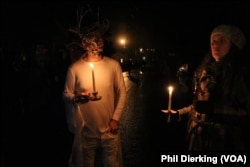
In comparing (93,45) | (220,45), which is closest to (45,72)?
(93,45)

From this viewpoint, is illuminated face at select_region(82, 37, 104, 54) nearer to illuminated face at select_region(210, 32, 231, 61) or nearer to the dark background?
the dark background

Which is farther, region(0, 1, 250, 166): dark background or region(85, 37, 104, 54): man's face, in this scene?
region(0, 1, 250, 166): dark background

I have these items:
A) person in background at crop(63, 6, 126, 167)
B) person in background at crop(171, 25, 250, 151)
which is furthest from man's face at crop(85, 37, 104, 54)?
person in background at crop(171, 25, 250, 151)

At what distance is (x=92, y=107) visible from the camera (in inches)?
173

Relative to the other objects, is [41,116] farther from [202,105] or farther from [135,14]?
[135,14]

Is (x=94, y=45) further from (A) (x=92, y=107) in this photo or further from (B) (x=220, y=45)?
(B) (x=220, y=45)

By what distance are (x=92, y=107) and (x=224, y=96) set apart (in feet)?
5.41

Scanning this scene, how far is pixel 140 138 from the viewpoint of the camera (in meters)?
7.42

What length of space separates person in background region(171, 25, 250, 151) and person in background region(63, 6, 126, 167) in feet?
3.76

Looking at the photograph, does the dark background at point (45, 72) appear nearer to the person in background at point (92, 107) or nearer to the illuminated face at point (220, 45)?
the illuminated face at point (220, 45)

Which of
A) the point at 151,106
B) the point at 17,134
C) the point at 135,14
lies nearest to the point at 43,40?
the point at 135,14

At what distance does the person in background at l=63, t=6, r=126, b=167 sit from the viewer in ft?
14.3

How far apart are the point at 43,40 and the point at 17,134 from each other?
56.3 ft

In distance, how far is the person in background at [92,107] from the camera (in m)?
4.36
